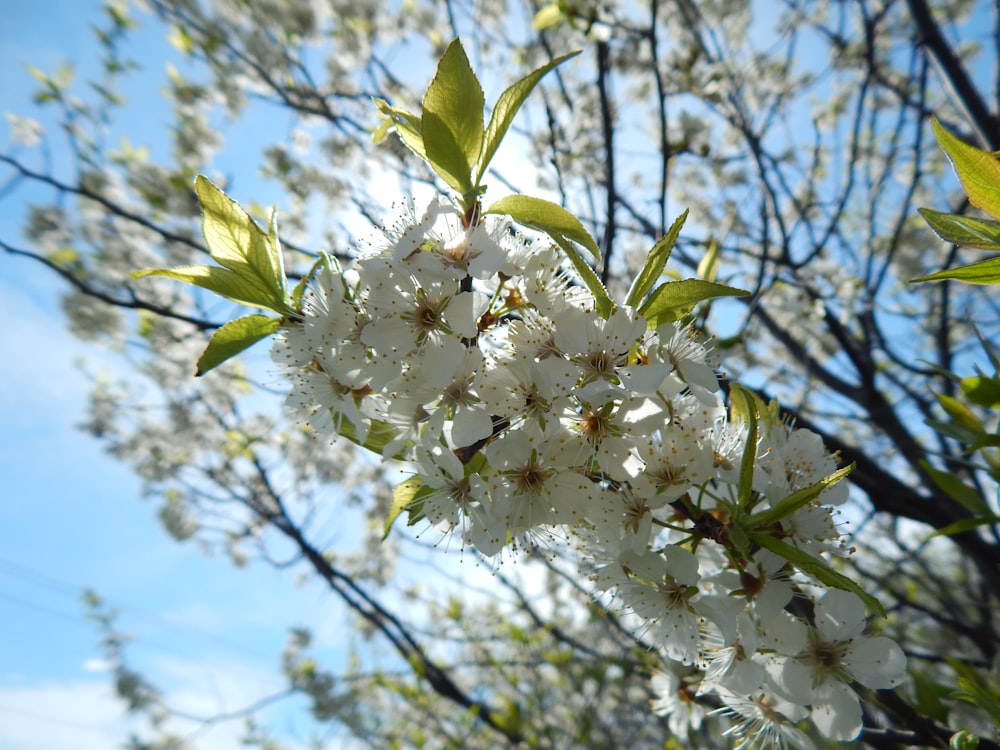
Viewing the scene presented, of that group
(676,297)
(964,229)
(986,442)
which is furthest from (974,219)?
(986,442)

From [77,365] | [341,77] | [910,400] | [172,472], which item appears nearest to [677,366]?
[910,400]

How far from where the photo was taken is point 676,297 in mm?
982

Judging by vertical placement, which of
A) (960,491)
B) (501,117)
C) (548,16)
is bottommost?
(960,491)

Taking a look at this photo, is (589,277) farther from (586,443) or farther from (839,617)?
(839,617)

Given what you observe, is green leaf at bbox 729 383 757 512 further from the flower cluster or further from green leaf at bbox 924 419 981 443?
green leaf at bbox 924 419 981 443

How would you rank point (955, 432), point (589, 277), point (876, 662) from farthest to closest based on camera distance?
1. point (955, 432)
2. point (876, 662)
3. point (589, 277)

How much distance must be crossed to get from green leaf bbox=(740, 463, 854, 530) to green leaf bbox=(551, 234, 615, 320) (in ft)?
1.28

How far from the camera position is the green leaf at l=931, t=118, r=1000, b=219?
865mm

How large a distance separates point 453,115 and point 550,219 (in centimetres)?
22

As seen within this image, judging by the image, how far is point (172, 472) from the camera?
4.79 metres

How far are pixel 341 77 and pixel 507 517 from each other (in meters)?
4.42

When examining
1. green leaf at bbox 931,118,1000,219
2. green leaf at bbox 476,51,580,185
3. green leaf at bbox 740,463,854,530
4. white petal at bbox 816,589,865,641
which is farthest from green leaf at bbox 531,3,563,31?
white petal at bbox 816,589,865,641

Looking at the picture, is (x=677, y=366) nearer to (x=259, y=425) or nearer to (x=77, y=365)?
(x=259, y=425)

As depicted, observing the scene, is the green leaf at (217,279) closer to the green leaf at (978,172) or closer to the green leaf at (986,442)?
the green leaf at (978,172)
